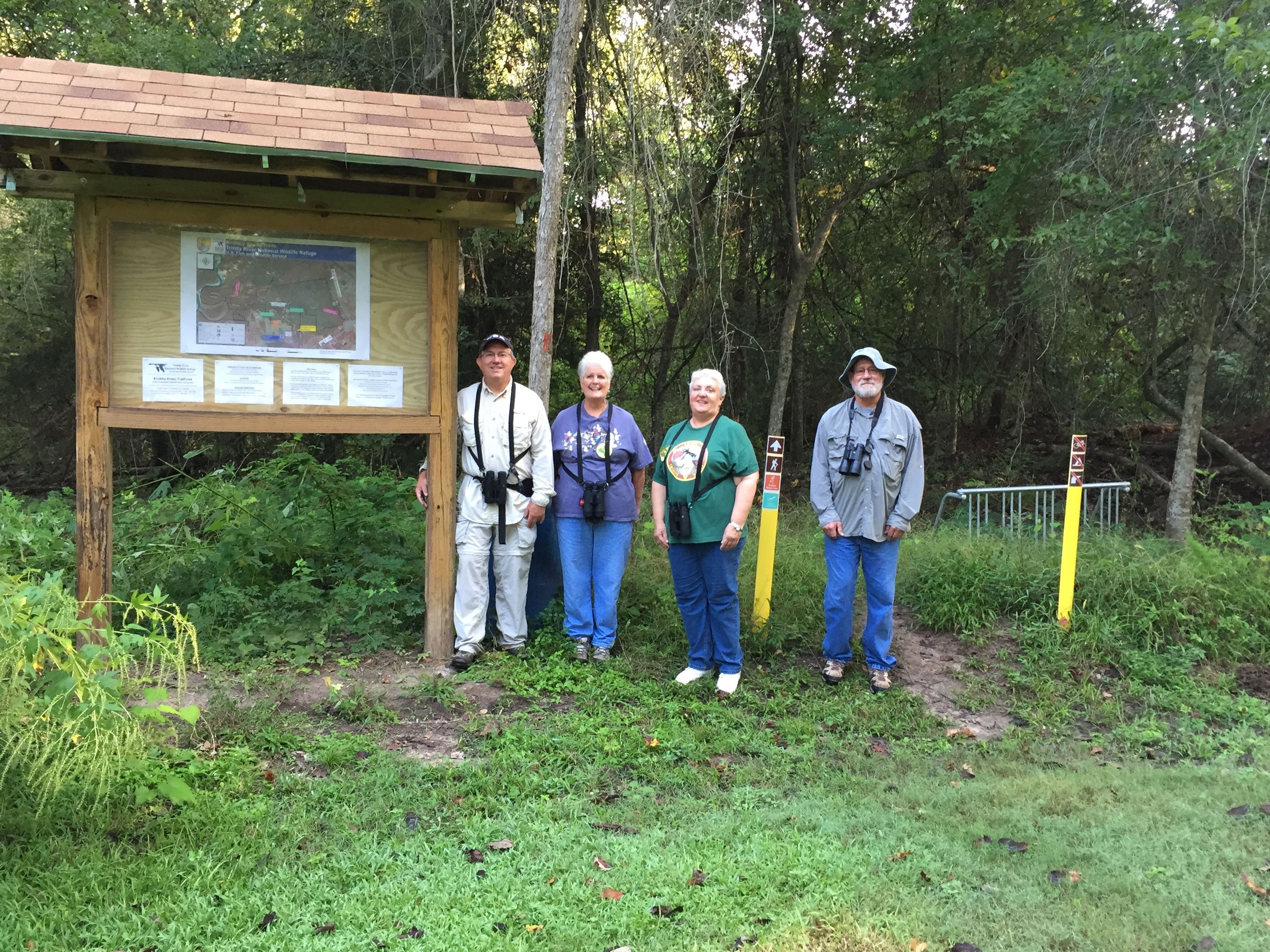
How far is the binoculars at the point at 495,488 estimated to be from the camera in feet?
16.7

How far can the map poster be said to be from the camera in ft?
15.7

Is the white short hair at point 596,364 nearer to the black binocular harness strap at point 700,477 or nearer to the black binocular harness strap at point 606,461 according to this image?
the black binocular harness strap at point 606,461

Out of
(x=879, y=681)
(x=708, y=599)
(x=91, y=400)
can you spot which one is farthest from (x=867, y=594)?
(x=91, y=400)

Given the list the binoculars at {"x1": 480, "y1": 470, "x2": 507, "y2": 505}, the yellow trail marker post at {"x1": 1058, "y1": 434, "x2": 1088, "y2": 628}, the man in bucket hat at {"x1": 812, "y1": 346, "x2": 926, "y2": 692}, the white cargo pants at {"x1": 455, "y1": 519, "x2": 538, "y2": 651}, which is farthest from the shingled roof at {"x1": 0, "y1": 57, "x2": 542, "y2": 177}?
the yellow trail marker post at {"x1": 1058, "y1": 434, "x2": 1088, "y2": 628}

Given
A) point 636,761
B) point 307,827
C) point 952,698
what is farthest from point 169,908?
point 952,698

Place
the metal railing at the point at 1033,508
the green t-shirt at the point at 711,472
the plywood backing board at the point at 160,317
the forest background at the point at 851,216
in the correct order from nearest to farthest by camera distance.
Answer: the plywood backing board at the point at 160,317 → the green t-shirt at the point at 711,472 → the forest background at the point at 851,216 → the metal railing at the point at 1033,508

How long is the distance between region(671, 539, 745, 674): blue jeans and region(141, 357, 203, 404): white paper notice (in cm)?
287

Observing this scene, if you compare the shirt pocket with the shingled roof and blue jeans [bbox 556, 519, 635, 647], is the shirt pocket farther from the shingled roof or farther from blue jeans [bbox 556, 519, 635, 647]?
the shingled roof

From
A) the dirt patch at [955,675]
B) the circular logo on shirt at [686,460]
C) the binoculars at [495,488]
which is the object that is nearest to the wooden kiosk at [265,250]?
the binoculars at [495,488]

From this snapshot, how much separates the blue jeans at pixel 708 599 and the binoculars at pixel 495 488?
1.07 meters

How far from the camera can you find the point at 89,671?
297 cm

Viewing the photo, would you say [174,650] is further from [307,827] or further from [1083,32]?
[1083,32]

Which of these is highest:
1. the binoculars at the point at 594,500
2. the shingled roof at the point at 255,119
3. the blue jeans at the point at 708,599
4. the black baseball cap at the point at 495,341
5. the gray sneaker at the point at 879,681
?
the shingled roof at the point at 255,119

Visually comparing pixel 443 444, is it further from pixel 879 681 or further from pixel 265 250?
pixel 879 681
